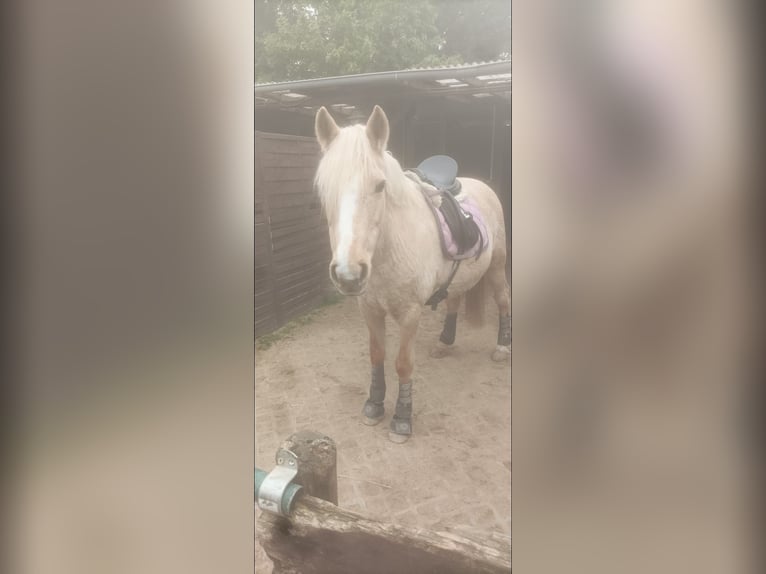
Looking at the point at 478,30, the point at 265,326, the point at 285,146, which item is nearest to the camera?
the point at 478,30

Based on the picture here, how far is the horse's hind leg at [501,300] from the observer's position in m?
2.02

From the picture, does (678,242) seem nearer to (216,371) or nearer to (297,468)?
(297,468)

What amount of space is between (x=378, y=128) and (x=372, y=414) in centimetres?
109

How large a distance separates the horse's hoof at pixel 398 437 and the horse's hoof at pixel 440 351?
33cm

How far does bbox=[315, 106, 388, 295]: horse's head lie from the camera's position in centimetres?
205

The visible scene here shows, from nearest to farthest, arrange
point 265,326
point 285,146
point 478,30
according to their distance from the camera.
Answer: point 478,30, point 285,146, point 265,326

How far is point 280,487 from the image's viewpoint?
2145mm

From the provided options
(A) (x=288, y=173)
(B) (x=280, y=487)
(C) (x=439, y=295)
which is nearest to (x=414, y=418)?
(C) (x=439, y=295)

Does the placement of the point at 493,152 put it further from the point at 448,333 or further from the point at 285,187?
the point at 285,187

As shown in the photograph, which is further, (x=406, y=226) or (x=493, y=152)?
(x=406, y=226)

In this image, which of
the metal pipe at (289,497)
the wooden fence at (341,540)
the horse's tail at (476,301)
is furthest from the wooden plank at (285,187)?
the metal pipe at (289,497)

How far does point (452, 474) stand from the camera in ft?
6.76

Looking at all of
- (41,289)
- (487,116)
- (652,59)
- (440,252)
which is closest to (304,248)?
(440,252)

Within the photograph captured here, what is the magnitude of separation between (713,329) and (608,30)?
1154mm
